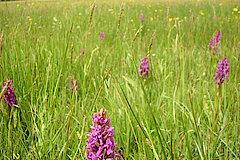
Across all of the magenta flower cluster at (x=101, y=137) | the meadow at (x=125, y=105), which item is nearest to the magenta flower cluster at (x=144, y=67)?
the meadow at (x=125, y=105)

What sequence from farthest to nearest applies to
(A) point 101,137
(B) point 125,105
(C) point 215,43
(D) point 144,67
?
(C) point 215,43 → (D) point 144,67 → (B) point 125,105 → (A) point 101,137

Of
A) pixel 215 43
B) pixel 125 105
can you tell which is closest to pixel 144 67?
pixel 125 105

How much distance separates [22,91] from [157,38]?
2.65 meters

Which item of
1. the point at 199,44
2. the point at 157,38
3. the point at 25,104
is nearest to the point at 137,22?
the point at 157,38

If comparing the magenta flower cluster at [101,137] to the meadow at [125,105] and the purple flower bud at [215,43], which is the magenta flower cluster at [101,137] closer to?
the meadow at [125,105]

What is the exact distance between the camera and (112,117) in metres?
1.37

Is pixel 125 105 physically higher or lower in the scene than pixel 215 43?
lower

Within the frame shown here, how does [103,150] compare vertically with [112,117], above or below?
above

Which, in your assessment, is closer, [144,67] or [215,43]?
[144,67]

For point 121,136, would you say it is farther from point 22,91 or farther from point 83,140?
point 22,91

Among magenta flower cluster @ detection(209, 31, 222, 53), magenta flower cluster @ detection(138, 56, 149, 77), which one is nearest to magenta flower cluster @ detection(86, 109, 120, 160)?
magenta flower cluster @ detection(138, 56, 149, 77)

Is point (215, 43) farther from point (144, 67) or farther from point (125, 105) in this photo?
point (125, 105)

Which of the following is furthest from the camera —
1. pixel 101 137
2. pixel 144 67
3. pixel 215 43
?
pixel 215 43

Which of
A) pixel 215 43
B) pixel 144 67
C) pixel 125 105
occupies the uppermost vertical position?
pixel 215 43
